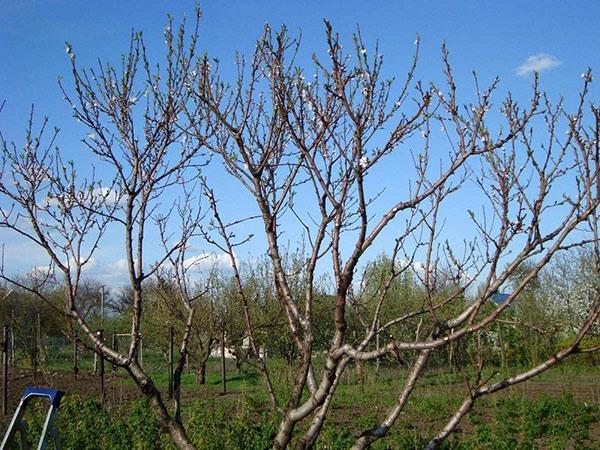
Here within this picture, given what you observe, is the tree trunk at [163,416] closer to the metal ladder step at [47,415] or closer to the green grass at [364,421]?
the metal ladder step at [47,415]

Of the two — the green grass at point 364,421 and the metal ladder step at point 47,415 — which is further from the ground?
the metal ladder step at point 47,415

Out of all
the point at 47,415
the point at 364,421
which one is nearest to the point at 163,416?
the point at 47,415

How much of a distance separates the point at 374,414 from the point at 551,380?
803cm

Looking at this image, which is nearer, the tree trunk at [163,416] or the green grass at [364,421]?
the tree trunk at [163,416]

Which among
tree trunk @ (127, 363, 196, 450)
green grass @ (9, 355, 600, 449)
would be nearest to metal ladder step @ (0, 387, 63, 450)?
tree trunk @ (127, 363, 196, 450)

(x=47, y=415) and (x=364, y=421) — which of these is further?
(x=364, y=421)

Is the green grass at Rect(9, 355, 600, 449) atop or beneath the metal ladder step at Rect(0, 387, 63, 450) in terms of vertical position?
beneath

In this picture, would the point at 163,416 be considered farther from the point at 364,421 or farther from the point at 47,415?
the point at 364,421

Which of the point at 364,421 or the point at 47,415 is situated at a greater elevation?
the point at 47,415

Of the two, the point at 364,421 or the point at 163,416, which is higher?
the point at 163,416

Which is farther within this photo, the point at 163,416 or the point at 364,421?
the point at 364,421

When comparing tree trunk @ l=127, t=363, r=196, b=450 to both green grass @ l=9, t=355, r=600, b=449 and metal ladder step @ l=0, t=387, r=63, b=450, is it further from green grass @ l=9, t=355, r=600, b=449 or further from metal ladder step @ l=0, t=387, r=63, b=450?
green grass @ l=9, t=355, r=600, b=449

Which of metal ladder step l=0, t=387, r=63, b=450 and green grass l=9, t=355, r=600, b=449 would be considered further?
green grass l=9, t=355, r=600, b=449

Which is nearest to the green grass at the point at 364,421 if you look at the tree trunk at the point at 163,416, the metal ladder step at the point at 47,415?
the tree trunk at the point at 163,416
